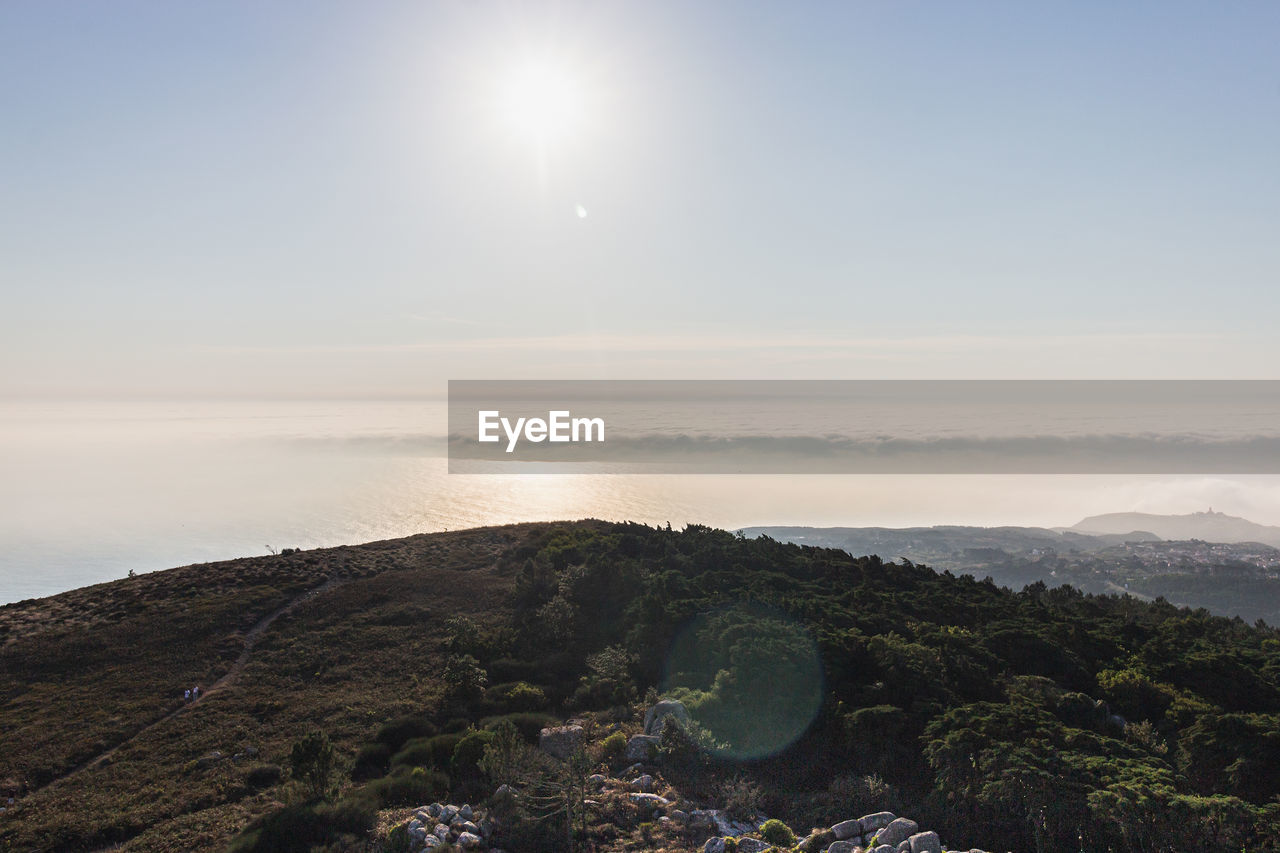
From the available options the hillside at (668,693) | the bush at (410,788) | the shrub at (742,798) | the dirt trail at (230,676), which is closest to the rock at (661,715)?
the hillside at (668,693)

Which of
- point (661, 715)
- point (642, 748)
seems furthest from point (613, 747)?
point (661, 715)

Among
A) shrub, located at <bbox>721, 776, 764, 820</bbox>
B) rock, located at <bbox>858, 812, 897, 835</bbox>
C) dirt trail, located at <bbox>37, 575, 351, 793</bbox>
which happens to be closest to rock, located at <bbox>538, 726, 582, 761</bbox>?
shrub, located at <bbox>721, 776, 764, 820</bbox>

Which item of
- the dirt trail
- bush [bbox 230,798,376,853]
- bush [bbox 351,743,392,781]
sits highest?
bush [bbox 230,798,376,853]

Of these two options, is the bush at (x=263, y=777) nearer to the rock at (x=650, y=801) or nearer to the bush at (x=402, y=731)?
the bush at (x=402, y=731)

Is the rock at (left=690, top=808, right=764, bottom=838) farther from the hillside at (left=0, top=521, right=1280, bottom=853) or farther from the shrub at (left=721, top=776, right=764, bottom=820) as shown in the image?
the hillside at (left=0, top=521, right=1280, bottom=853)

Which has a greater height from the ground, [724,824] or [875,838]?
[875,838]

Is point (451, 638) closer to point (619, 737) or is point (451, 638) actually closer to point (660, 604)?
point (660, 604)

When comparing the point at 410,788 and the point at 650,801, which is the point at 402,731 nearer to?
the point at 410,788
